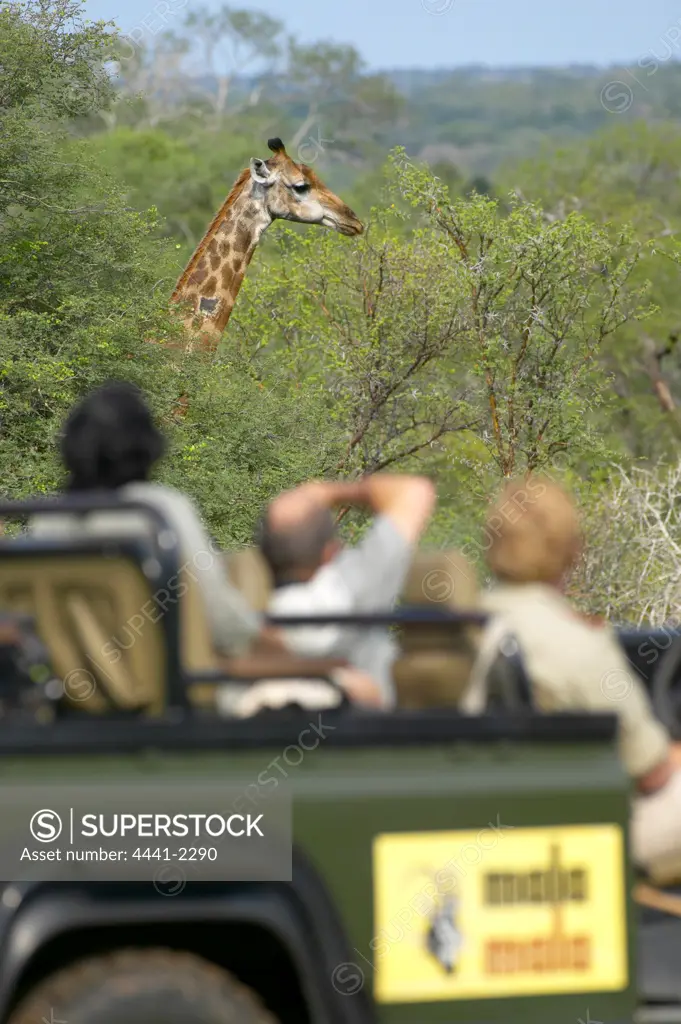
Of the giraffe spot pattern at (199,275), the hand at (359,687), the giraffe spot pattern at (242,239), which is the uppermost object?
the giraffe spot pattern at (242,239)

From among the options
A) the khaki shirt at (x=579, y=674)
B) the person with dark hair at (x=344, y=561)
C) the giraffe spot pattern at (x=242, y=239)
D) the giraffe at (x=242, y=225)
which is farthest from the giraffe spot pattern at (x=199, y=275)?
the khaki shirt at (x=579, y=674)

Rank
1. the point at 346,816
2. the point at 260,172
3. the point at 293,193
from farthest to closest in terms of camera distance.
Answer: the point at 293,193 < the point at 260,172 < the point at 346,816

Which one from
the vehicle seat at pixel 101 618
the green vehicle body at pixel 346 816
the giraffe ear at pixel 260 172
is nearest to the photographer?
the green vehicle body at pixel 346 816

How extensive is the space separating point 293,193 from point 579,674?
14.7m

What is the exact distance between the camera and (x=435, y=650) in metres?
4.21

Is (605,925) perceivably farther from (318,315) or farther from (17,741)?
(318,315)

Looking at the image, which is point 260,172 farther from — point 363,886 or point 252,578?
point 363,886

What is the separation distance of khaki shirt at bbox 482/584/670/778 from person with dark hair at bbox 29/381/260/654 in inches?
20.5

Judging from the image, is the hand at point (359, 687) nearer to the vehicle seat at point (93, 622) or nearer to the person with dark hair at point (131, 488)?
the person with dark hair at point (131, 488)

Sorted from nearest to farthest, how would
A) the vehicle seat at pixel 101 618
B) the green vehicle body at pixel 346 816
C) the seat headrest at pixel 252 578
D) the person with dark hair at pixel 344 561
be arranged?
the green vehicle body at pixel 346 816, the vehicle seat at pixel 101 618, the person with dark hair at pixel 344 561, the seat headrest at pixel 252 578

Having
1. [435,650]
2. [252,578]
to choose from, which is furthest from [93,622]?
[435,650]

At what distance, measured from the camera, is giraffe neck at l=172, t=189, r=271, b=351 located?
16281 millimetres

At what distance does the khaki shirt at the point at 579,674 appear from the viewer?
11.2ft

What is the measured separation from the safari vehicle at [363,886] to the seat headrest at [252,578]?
0.87 m
